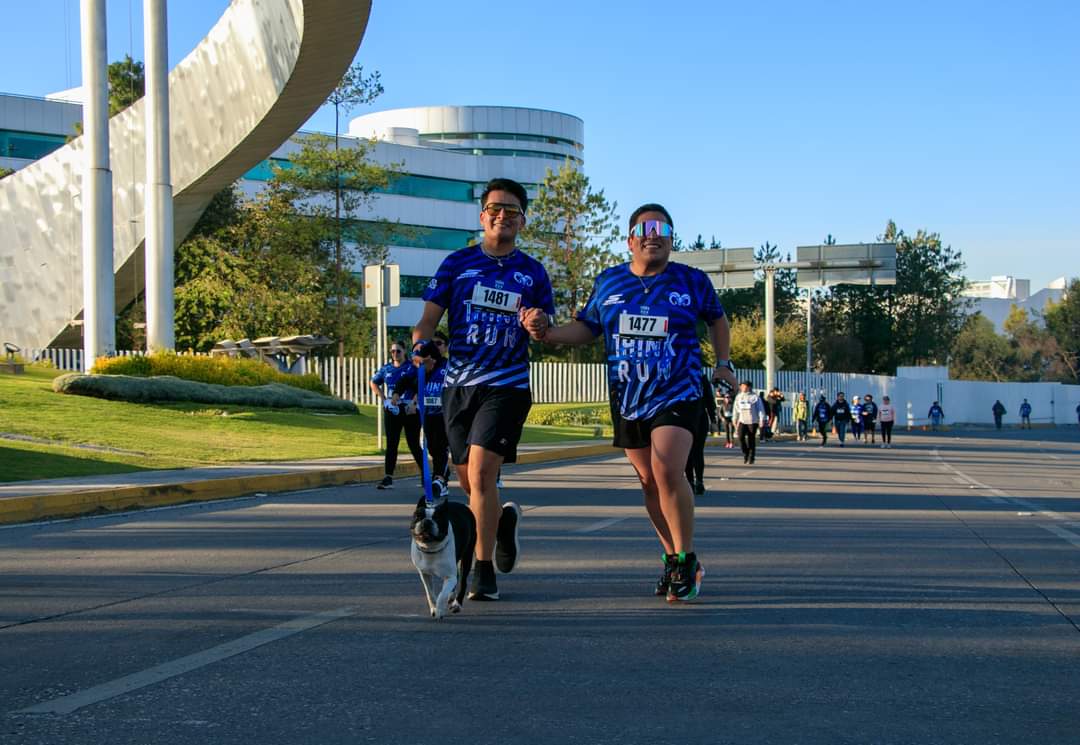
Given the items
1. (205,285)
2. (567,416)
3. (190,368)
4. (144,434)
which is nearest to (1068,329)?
(567,416)

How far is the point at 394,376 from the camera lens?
14.8 m

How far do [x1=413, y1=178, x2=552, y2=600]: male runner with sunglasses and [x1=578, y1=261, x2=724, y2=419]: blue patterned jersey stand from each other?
0.38 m

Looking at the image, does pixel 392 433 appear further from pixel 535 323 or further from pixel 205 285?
pixel 205 285

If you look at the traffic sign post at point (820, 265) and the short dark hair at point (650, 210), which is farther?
the traffic sign post at point (820, 265)

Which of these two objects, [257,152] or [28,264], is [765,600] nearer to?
[257,152]

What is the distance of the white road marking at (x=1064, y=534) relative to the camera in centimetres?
1015

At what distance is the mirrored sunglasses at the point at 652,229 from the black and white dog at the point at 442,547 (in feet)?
5.45

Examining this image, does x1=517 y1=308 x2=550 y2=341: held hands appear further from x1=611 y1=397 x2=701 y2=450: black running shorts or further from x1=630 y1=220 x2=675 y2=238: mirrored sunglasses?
x1=630 y1=220 x2=675 y2=238: mirrored sunglasses

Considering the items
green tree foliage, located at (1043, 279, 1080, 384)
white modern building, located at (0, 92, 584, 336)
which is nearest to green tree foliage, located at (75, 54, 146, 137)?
white modern building, located at (0, 92, 584, 336)

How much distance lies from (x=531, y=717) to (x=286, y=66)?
23746 mm

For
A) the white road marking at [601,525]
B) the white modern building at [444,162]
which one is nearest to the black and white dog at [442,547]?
the white road marking at [601,525]

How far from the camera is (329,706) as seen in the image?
431cm

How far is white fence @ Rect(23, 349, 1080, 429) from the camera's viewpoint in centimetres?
3581

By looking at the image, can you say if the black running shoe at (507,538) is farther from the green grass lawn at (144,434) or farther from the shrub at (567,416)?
the shrub at (567,416)
